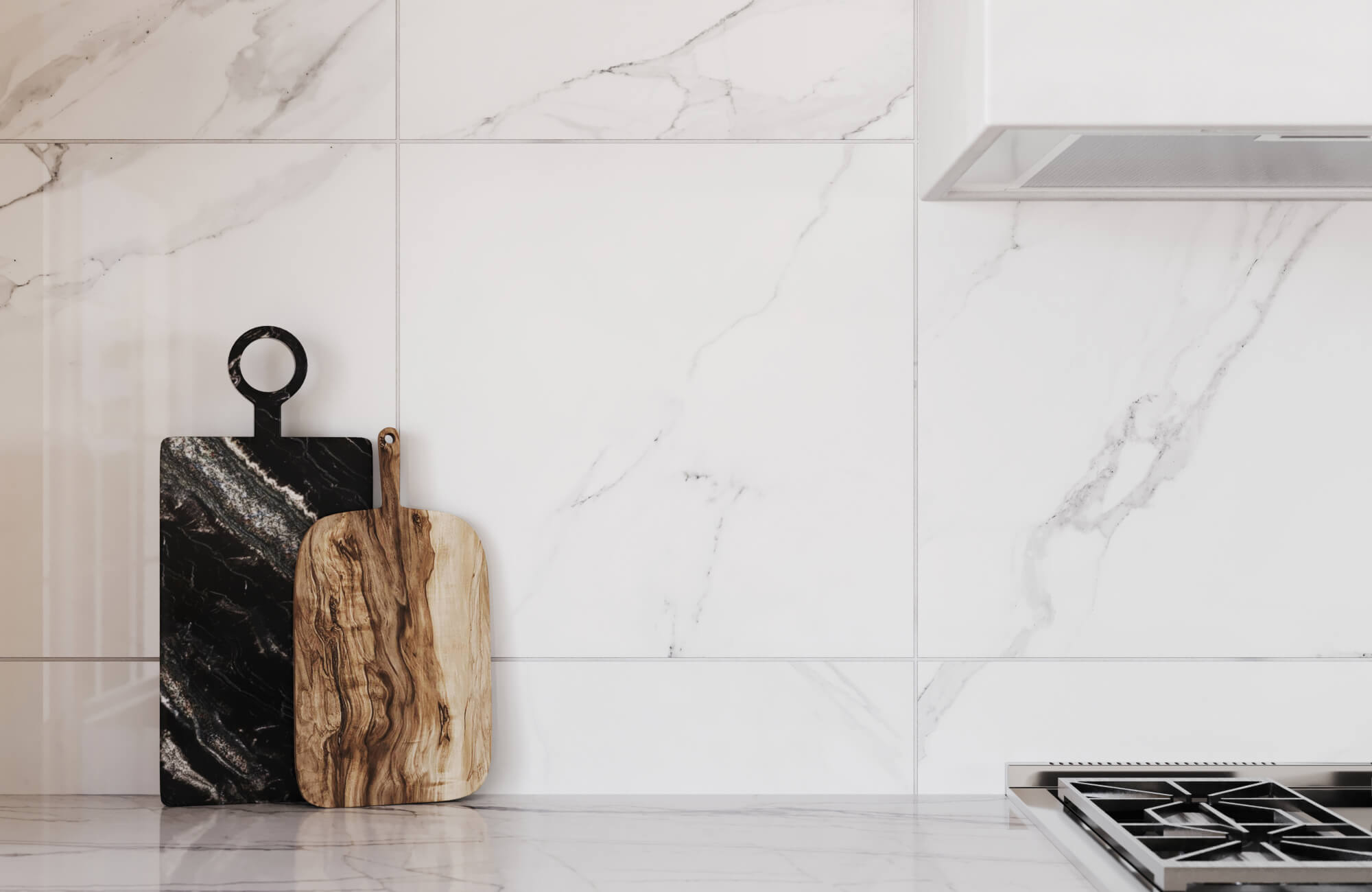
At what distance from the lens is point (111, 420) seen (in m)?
1.07

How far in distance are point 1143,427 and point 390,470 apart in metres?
0.85

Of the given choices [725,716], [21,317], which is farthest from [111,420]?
[725,716]

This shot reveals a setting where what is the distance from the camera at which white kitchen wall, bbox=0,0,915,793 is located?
107 centimetres

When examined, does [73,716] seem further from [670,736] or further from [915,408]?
[915,408]

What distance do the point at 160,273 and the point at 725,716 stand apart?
812 mm

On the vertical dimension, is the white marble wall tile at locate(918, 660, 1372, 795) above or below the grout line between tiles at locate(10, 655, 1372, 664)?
below

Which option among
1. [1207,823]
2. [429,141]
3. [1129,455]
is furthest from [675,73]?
[1207,823]

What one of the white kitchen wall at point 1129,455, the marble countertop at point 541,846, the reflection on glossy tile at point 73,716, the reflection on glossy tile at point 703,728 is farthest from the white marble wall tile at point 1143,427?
the reflection on glossy tile at point 73,716

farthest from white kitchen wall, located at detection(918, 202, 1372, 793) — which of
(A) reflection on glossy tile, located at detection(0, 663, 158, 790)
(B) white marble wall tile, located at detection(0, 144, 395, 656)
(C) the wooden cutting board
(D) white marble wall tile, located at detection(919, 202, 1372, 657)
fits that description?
(A) reflection on glossy tile, located at detection(0, 663, 158, 790)

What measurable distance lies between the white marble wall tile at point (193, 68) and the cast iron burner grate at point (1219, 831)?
1.06 metres

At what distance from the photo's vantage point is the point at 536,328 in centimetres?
108

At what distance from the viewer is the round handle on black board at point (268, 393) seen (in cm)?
103

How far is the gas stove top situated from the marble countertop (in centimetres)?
5

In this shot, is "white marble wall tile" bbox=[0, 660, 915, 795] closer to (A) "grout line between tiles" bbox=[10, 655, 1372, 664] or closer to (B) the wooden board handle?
(A) "grout line between tiles" bbox=[10, 655, 1372, 664]
